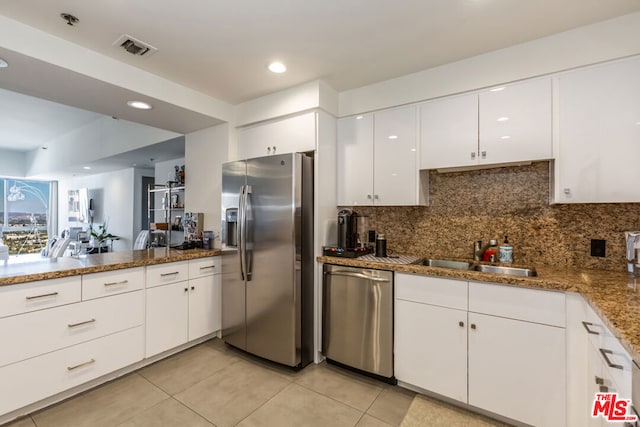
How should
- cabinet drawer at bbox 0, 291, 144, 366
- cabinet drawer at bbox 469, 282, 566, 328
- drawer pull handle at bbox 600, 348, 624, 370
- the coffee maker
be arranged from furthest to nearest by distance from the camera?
the coffee maker → cabinet drawer at bbox 0, 291, 144, 366 → cabinet drawer at bbox 469, 282, 566, 328 → drawer pull handle at bbox 600, 348, 624, 370

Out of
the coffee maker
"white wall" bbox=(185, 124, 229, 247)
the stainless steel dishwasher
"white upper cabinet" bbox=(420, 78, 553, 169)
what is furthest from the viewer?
"white wall" bbox=(185, 124, 229, 247)

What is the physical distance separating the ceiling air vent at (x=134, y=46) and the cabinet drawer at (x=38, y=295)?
1.65 m

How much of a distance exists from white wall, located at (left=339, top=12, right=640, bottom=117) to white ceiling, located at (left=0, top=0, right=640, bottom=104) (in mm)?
60

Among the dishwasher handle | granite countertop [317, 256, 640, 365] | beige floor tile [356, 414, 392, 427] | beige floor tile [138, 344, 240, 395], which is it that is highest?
granite countertop [317, 256, 640, 365]

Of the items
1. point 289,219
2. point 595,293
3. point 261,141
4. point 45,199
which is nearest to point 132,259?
point 289,219

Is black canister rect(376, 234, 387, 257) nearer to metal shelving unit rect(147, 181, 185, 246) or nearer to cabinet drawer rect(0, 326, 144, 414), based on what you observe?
cabinet drawer rect(0, 326, 144, 414)

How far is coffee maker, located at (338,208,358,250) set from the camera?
2.65m

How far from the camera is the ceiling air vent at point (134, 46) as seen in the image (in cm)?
196

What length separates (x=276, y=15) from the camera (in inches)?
68.3

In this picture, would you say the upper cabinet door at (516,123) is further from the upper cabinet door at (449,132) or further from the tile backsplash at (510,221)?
the tile backsplash at (510,221)

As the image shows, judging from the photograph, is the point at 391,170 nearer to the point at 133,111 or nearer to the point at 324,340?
the point at 324,340

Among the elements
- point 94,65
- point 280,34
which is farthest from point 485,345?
point 94,65

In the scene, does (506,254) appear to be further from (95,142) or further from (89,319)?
(95,142)

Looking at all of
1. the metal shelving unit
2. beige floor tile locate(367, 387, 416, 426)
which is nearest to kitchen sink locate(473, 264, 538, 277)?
beige floor tile locate(367, 387, 416, 426)
